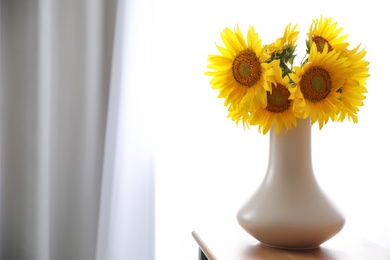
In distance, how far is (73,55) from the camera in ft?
4.98

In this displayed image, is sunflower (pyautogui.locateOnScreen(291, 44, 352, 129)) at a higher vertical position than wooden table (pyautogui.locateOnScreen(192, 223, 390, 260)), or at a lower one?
higher

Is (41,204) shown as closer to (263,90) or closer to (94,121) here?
(94,121)

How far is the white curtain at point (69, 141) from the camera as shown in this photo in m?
1.47

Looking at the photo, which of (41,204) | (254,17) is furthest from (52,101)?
(254,17)

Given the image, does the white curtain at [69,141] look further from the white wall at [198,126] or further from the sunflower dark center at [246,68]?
the sunflower dark center at [246,68]

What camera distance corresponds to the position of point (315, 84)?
35.8 inches

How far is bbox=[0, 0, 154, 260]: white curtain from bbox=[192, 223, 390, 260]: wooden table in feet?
1.50

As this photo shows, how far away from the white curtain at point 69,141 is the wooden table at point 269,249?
46 cm

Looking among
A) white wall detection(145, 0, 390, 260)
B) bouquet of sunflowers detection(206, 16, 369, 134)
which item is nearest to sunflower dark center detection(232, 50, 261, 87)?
bouquet of sunflowers detection(206, 16, 369, 134)

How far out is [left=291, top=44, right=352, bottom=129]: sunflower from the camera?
2.96 feet

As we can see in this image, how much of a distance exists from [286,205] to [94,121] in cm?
78

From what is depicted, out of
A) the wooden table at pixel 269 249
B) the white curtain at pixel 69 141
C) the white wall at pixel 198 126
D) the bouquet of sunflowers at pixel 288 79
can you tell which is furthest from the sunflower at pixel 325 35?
the white curtain at pixel 69 141

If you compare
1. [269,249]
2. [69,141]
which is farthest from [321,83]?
[69,141]

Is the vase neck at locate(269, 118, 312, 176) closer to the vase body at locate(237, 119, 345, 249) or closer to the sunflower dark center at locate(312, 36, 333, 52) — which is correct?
the vase body at locate(237, 119, 345, 249)
